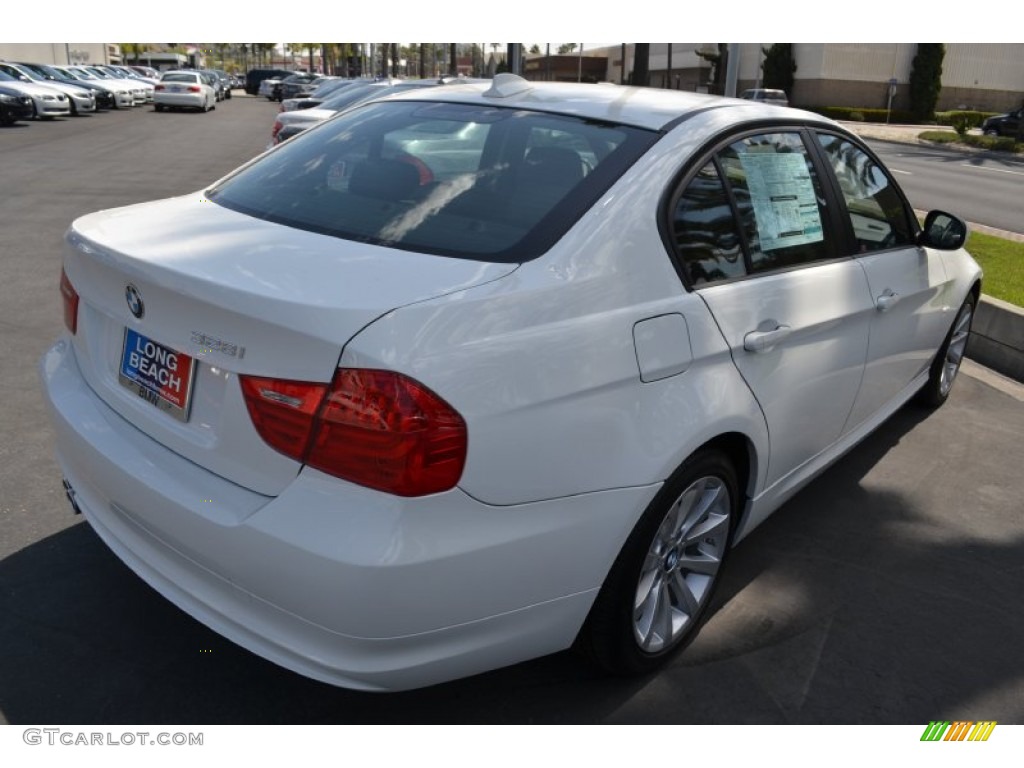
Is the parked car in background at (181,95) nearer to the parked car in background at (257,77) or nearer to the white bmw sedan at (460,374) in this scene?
the parked car in background at (257,77)

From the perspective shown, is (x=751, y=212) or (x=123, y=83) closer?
(x=751, y=212)

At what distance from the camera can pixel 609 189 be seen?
2.65 metres

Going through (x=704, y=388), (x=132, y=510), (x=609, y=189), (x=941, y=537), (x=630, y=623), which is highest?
(x=609, y=189)

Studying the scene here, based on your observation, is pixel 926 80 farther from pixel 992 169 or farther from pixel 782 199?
pixel 782 199

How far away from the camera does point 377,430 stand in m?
2.05

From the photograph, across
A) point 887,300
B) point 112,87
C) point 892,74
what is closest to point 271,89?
point 112,87

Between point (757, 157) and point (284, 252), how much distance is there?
5.62 ft

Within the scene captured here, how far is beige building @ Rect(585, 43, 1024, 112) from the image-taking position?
5334 centimetres

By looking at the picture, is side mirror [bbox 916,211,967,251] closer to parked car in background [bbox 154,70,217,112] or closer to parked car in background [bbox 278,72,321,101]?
parked car in background [bbox 154,70,217,112]

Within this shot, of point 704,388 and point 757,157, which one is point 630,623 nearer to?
point 704,388

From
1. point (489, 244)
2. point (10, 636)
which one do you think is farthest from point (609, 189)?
point (10, 636)

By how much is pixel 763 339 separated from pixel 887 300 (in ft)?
3.92
